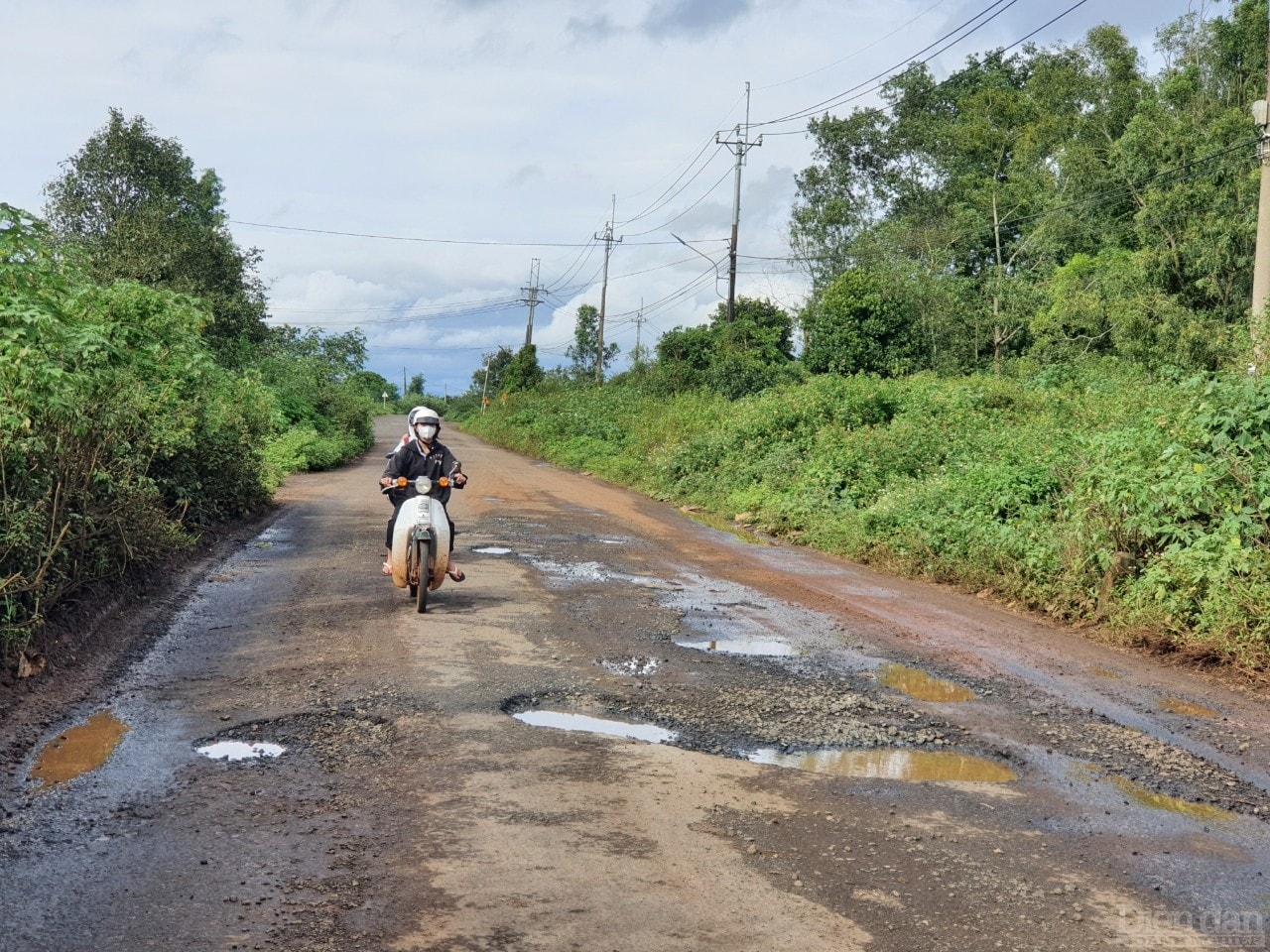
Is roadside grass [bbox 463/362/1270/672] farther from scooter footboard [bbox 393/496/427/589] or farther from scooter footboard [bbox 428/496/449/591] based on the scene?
scooter footboard [bbox 393/496/427/589]

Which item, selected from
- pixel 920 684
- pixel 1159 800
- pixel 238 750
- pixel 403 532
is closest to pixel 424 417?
pixel 403 532

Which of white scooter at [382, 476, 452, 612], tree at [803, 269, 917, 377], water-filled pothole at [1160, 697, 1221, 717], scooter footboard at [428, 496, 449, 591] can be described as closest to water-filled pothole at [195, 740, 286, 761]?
white scooter at [382, 476, 452, 612]

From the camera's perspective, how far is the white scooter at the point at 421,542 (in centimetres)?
928

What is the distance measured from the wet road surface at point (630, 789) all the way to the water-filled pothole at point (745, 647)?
40 mm

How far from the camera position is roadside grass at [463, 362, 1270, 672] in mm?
8953

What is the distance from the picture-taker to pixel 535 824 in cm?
458

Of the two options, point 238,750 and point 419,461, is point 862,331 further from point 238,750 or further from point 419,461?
point 238,750

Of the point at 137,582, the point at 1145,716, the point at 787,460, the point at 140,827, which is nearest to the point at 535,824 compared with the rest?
the point at 140,827

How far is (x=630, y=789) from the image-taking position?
5.05 meters

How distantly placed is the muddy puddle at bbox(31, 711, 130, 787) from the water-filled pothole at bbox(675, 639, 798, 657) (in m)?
3.83

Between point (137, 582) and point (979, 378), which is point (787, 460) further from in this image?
point (137, 582)

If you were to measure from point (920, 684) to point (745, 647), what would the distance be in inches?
56.3

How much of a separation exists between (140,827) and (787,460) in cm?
1658

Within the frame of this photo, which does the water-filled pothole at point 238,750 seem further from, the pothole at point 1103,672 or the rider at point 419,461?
the pothole at point 1103,672
